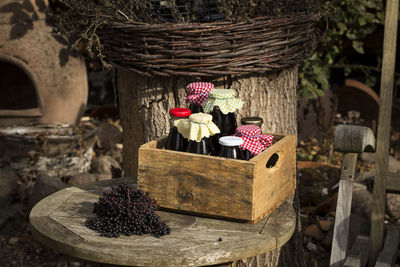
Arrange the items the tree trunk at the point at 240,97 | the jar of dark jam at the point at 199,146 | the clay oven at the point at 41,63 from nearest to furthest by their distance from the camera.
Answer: the jar of dark jam at the point at 199,146 → the tree trunk at the point at 240,97 → the clay oven at the point at 41,63

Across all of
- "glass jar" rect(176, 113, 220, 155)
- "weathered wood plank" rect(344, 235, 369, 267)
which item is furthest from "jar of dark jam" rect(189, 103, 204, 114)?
"weathered wood plank" rect(344, 235, 369, 267)

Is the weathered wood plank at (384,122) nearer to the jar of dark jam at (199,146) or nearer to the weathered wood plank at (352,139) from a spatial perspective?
the weathered wood plank at (352,139)

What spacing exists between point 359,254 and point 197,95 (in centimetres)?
106

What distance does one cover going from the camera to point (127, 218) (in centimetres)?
212

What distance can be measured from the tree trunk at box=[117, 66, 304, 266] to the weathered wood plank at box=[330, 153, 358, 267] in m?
0.50

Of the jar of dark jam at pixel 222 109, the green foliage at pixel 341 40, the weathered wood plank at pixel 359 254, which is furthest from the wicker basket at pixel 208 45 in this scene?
the green foliage at pixel 341 40

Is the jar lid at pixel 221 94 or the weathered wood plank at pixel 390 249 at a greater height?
the jar lid at pixel 221 94

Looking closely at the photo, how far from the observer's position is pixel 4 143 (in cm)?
470

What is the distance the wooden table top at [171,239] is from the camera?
1949mm

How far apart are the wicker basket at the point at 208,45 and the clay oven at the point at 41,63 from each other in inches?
91.8

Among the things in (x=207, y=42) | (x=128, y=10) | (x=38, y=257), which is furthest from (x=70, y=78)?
(x=207, y=42)

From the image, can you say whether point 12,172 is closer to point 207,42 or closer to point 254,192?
point 207,42

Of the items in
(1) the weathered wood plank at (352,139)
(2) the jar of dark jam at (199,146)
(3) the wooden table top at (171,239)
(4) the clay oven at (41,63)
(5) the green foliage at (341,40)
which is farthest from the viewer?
(5) the green foliage at (341,40)

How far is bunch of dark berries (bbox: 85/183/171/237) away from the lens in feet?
6.94
